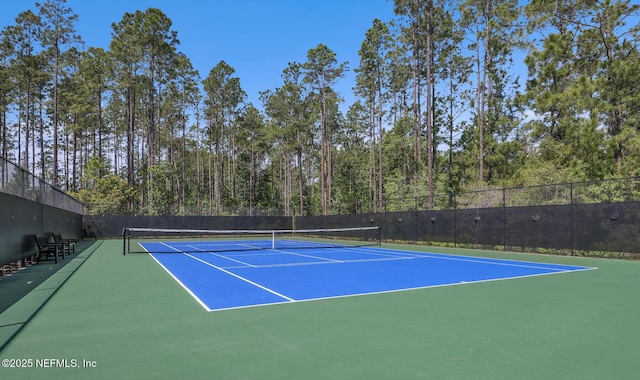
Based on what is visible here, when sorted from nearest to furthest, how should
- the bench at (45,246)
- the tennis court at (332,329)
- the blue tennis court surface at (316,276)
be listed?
the tennis court at (332,329) < the blue tennis court surface at (316,276) < the bench at (45,246)

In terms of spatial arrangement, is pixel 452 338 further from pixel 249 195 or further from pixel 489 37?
pixel 249 195

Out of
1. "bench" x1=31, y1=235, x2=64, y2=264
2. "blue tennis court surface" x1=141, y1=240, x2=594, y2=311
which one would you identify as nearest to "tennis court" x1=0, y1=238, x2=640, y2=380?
"blue tennis court surface" x1=141, y1=240, x2=594, y2=311

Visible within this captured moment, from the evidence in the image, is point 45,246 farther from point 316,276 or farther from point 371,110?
point 371,110

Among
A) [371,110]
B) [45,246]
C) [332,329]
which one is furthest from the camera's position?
[371,110]

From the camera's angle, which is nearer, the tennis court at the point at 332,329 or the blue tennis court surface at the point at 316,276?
the tennis court at the point at 332,329

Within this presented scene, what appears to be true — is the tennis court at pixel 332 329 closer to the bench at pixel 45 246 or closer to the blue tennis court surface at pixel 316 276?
the blue tennis court surface at pixel 316 276

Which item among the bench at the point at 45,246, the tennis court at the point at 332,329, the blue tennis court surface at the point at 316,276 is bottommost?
the blue tennis court surface at the point at 316,276

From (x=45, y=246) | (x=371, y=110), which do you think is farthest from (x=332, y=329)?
(x=371, y=110)

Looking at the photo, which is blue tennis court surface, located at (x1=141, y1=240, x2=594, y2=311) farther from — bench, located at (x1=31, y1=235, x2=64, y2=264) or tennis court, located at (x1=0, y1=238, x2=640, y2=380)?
bench, located at (x1=31, y1=235, x2=64, y2=264)

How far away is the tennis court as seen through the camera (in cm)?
366

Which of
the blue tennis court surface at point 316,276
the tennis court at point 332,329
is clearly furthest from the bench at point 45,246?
the tennis court at point 332,329

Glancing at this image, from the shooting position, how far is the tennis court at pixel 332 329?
366cm

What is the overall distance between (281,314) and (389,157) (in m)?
35.6

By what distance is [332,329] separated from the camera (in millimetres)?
4977
